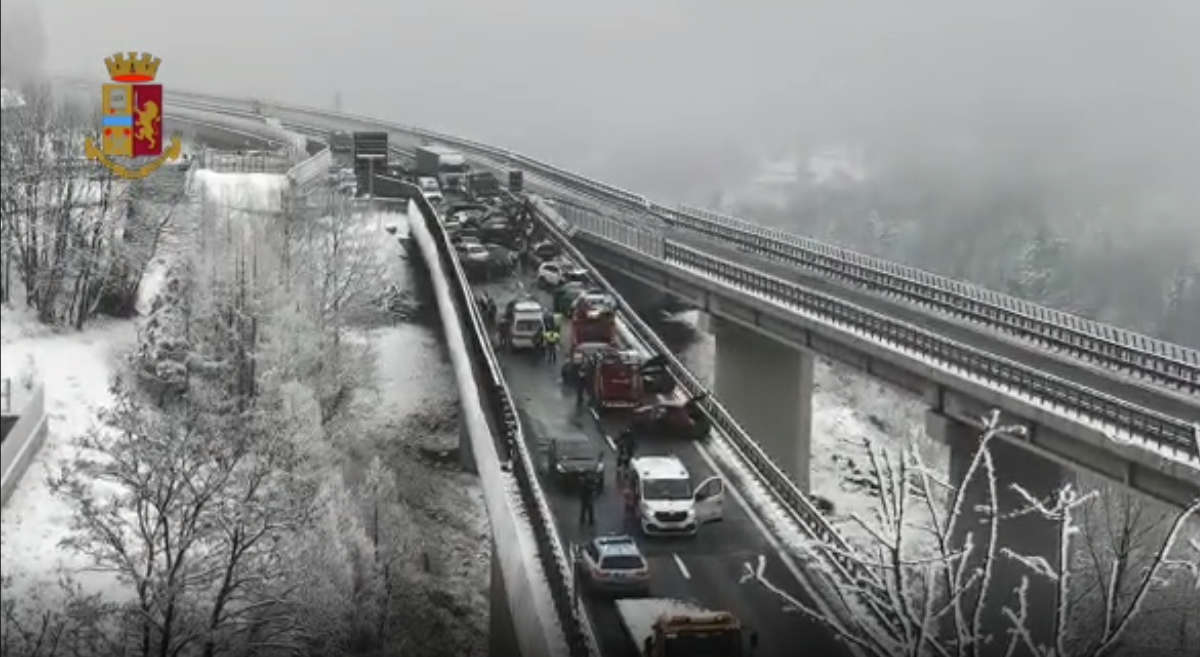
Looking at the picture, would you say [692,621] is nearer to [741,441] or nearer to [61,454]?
[61,454]

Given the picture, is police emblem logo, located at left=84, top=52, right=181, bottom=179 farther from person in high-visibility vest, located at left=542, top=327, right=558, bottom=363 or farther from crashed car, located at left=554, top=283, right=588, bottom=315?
crashed car, located at left=554, top=283, right=588, bottom=315

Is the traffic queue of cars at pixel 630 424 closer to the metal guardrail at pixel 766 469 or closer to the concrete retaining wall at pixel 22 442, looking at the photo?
the metal guardrail at pixel 766 469

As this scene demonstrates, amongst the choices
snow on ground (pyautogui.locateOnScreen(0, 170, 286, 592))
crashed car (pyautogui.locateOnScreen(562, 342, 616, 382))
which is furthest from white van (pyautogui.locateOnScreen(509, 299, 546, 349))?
snow on ground (pyautogui.locateOnScreen(0, 170, 286, 592))

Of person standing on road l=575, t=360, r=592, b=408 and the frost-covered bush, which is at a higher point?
the frost-covered bush

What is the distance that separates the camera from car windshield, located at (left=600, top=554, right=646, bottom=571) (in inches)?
309

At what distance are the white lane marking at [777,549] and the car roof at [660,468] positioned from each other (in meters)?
0.39

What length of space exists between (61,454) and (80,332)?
0.39 metres

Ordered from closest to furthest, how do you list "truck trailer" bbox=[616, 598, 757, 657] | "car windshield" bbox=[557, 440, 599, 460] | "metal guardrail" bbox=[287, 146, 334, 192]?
"truck trailer" bbox=[616, 598, 757, 657] → "metal guardrail" bbox=[287, 146, 334, 192] → "car windshield" bbox=[557, 440, 599, 460]

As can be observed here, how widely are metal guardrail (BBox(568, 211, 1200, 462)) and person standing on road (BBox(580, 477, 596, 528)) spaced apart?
3.34 m

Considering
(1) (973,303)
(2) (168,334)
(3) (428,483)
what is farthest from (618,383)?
(2) (168,334)

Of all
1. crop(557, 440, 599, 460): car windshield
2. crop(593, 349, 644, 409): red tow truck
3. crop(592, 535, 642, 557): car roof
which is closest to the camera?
crop(592, 535, 642, 557): car roof

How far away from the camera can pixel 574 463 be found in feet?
31.7

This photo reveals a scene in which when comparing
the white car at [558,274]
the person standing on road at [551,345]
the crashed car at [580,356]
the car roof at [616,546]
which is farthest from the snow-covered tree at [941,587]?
the white car at [558,274]

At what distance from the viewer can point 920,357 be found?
44.6 ft
